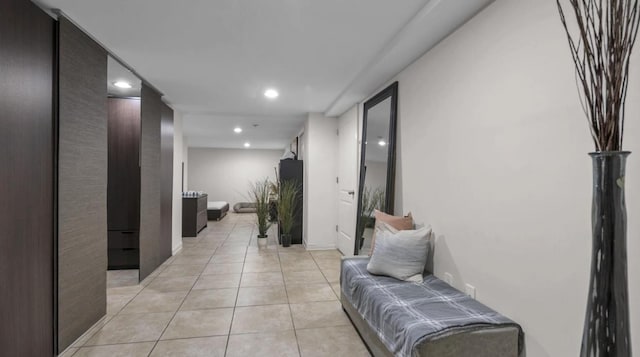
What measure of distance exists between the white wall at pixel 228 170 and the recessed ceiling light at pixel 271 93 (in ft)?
24.4

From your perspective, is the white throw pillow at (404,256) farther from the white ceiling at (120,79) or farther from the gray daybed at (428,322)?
the white ceiling at (120,79)

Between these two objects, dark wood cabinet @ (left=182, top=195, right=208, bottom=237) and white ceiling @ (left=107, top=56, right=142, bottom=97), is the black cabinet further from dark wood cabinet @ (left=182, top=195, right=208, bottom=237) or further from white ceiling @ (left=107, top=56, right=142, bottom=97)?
white ceiling @ (left=107, top=56, right=142, bottom=97)

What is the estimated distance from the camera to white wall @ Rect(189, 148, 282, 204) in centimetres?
1110

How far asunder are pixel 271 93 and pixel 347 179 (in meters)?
1.78

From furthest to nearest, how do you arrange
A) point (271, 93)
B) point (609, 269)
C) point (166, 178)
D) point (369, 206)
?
point (166, 178), point (271, 93), point (369, 206), point (609, 269)

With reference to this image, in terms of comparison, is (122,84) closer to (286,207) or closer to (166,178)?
(166,178)

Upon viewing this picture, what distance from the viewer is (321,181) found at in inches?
211

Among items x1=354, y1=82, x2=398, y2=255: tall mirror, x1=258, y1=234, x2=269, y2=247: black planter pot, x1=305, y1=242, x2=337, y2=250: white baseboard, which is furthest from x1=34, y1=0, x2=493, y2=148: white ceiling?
x1=258, y1=234, x2=269, y2=247: black planter pot

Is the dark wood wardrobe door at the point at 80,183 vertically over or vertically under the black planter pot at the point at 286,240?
over

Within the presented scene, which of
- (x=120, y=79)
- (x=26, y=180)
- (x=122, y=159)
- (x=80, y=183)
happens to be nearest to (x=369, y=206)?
(x=80, y=183)

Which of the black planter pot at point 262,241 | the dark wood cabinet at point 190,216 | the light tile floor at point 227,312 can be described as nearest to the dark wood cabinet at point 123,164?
the light tile floor at point 227,312

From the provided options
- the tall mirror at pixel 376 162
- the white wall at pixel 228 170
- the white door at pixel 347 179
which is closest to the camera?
the tall mirror at pixel 376 162

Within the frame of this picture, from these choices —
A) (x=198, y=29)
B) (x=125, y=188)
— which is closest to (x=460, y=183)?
(x=198, y=29)

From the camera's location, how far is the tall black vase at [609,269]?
89cm
